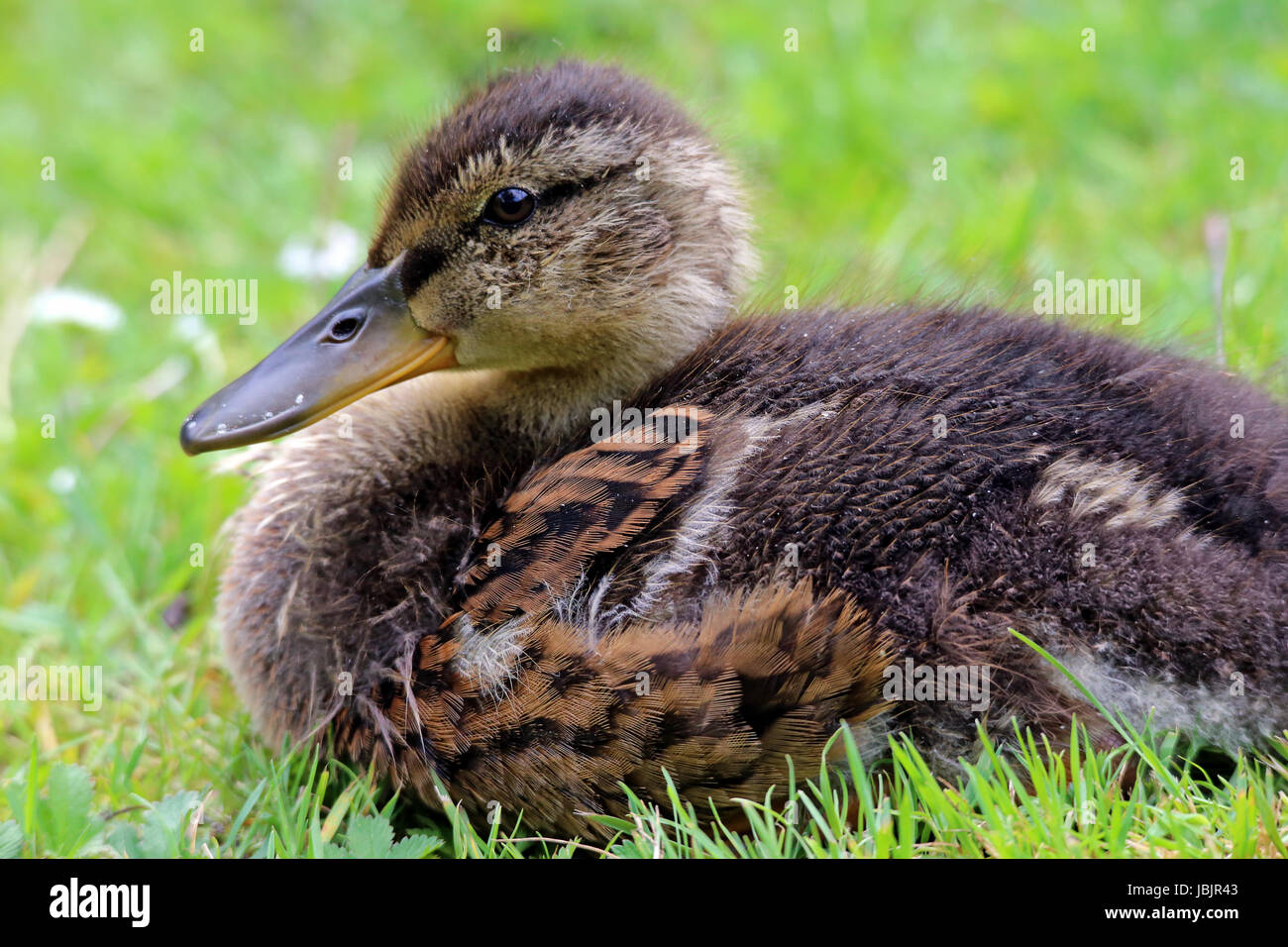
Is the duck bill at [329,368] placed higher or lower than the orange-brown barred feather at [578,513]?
higher

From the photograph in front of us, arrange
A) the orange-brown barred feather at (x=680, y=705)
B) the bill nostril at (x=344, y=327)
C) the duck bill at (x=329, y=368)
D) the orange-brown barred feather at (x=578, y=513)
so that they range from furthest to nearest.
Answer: the bill nostril at (x=344, y=327) < the duck bill at (x=329, y=368) < the orange-brown barred feather at (x=578, y=513) < the orange-brown barred feather at (x=680, y=705)

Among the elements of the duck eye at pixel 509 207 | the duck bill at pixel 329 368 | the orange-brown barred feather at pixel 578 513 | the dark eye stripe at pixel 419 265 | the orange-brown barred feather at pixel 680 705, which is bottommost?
the orange-brown barred feather at pixel 680 705

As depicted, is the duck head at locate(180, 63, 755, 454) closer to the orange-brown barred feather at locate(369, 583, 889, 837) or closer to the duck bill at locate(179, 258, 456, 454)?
the duck bill at locate(179, 258, 456, 454)

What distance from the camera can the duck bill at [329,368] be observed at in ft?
8.73

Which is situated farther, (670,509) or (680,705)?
(670,509)

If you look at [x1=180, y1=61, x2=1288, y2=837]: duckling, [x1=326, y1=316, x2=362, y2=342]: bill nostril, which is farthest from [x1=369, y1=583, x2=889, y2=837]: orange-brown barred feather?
[x1=326, y1=316, x2=362, y2=342]: bill nostril

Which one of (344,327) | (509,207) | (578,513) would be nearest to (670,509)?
(578,513)

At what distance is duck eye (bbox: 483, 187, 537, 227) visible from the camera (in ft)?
8.86

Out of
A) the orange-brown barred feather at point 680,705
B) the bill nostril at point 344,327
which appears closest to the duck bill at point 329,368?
the bill nostril at point 344,327

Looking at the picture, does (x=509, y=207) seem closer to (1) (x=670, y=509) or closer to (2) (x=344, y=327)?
(2) (x=344, y=327)

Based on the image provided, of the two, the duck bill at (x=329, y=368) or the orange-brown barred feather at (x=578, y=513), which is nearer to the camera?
the orange-brown barred feather at (x=578, y=513)

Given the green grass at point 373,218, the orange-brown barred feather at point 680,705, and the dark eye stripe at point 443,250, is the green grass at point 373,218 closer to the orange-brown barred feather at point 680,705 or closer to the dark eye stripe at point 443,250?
the orange-brown barred feather at point 680,705

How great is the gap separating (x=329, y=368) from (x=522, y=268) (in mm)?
445

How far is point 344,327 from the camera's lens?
9.11 feet
